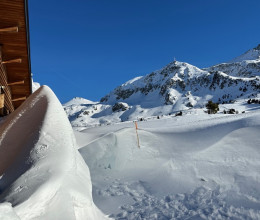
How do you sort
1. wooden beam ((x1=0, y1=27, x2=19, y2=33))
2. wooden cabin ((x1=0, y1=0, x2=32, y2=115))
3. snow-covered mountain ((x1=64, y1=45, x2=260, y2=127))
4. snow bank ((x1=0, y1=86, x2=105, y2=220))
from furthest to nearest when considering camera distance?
snow-covered mountain ((x1=64, y1=45, x2=260, y2=127)) < wooden beam ((x1=0, y1=27, x2=19, y2=33)) < wooden cabin ((x1=0, y1=0, x2=32, y2=115)) < snow bank ((x1=0, y1=86, x2=105, y2=220))

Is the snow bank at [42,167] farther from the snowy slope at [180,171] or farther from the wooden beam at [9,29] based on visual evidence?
the wooden beam at [9,29]

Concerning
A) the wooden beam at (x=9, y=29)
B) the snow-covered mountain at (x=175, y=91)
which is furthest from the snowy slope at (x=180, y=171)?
the snow-covered mountain at (x=175, y=91)

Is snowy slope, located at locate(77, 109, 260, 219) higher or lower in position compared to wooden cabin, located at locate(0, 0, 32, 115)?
lower

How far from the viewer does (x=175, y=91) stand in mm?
103000

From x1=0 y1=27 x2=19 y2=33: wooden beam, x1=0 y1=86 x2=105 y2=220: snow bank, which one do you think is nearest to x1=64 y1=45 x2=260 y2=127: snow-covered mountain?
x1=0 y1=27 x2=19 y2=33: wooden beam

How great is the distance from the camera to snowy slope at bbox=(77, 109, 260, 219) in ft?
8.86

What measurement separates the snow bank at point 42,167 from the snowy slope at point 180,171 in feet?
3.93

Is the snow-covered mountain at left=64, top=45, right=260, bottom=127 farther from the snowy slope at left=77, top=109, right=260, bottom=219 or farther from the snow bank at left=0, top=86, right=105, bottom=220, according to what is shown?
the snow bank at left=0, top=86, right=105, bottom=220

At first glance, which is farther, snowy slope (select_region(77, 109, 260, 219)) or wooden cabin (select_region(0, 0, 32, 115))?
wooden cabin (select_region(0, 0, 32, 115))

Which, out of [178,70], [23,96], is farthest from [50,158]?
[178,70]

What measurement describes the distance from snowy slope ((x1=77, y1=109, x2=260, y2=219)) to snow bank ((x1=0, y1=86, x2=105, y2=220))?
1198 mm

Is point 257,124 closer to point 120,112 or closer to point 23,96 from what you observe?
point 23,96

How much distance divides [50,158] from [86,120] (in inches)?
3910

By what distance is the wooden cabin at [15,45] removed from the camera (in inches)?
162
